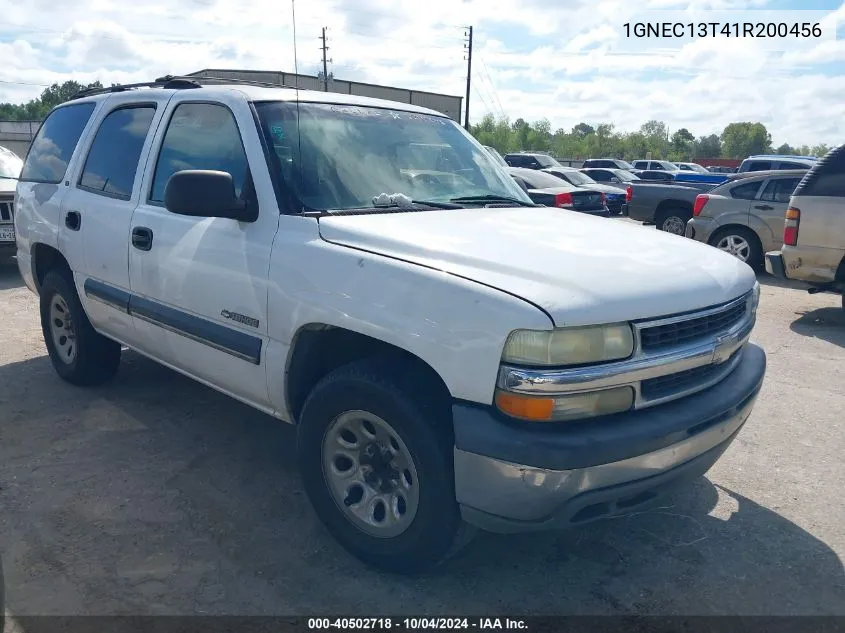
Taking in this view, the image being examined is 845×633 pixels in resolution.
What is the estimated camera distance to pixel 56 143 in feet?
16.6

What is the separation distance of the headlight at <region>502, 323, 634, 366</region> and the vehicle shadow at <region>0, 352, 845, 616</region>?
1.05m

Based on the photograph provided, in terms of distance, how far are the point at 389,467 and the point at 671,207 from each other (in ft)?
39.2

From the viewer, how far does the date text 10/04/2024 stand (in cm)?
263

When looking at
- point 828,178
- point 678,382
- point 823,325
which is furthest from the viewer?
point 823,325

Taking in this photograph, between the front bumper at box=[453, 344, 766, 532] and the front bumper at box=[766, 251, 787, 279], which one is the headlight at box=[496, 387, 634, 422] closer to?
the front bumper at box=[453, 344, 766, 532]

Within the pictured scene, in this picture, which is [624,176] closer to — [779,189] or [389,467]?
[779,189]

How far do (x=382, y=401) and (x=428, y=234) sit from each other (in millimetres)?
709

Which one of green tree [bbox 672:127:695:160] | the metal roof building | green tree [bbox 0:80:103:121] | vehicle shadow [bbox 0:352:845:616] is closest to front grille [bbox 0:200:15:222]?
the metal roof building

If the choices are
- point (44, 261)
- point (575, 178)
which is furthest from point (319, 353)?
point (575, 178)

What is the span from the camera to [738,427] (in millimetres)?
3000

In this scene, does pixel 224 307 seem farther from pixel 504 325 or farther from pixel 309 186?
pixel 504 325

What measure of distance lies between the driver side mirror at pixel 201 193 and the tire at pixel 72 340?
2.09 m

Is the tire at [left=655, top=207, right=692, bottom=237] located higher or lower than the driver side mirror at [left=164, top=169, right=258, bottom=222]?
lower

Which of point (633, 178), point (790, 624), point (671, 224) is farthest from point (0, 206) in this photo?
point (633, 178)
